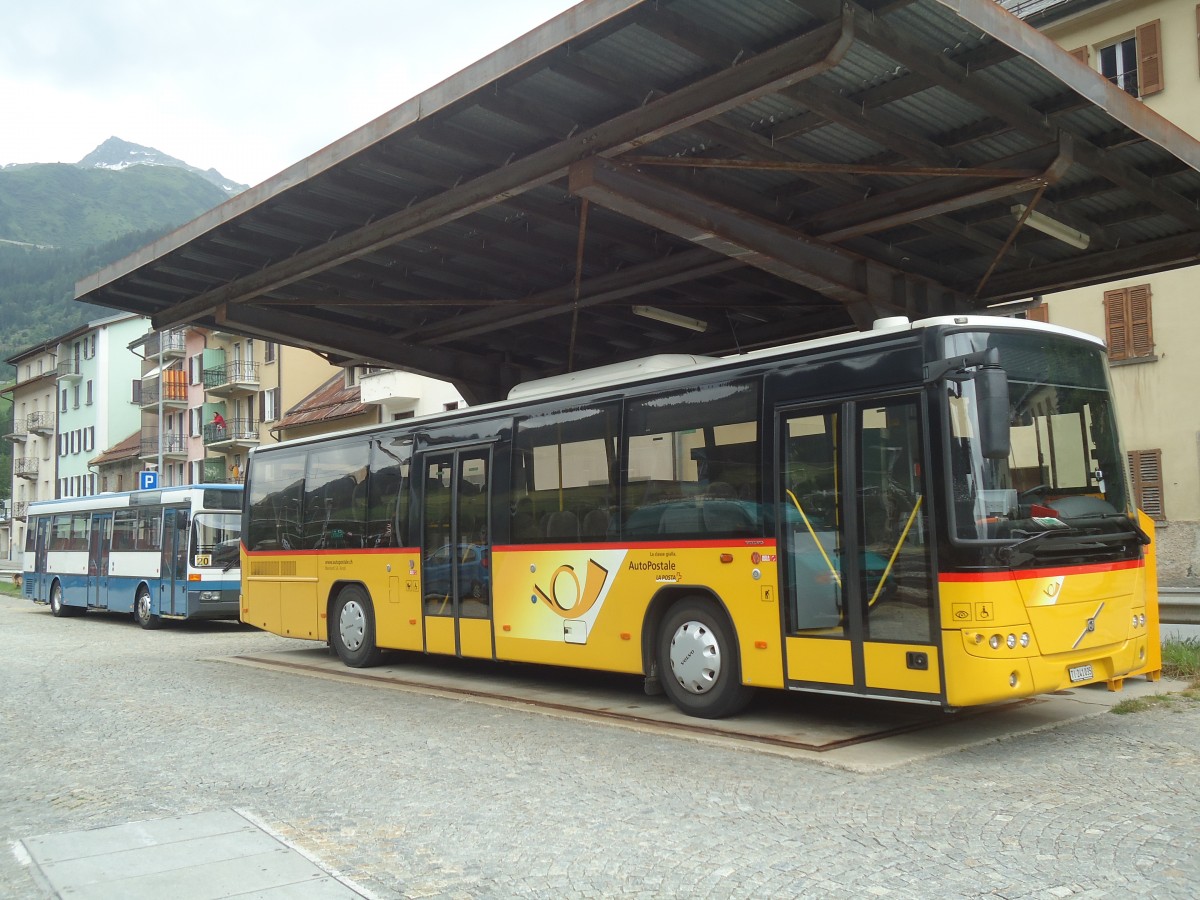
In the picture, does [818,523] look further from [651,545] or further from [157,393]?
[157,393]

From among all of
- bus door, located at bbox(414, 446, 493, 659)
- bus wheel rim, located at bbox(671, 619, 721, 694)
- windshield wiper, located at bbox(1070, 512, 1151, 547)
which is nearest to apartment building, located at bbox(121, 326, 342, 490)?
bus door, located at bbox(414, 446, 493, 659)

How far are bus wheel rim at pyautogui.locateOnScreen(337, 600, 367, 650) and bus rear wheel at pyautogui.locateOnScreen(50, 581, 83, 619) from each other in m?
17.8

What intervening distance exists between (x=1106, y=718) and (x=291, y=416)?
43902 mm

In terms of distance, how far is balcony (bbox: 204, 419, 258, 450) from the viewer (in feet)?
197

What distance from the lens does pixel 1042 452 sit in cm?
860

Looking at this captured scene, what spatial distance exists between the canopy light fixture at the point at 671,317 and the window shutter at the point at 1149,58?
60.6ft

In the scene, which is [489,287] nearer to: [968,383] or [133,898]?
[968,383]

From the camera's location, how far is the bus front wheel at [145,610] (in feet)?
81.4

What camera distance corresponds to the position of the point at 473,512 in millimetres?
12898

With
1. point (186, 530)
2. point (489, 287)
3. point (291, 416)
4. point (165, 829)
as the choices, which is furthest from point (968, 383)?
point (291, 416)

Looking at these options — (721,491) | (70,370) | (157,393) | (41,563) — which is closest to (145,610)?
(41,563)

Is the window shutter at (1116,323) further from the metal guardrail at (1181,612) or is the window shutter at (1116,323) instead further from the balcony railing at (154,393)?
the balcony railing at (154,393)

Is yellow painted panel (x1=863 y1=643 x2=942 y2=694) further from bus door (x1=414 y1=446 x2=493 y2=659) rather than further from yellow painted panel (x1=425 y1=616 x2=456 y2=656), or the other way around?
yellow painted panel (x1=425 y1=616 x2=456 y2=656)

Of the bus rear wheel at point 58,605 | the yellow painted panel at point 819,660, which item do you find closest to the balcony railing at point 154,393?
the bus rear wheel at point 58,605
